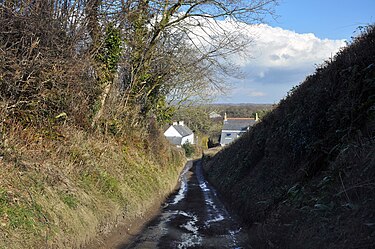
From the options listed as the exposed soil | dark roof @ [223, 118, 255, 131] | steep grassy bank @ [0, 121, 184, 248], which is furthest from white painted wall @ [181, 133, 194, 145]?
steep grassy bank @ [0, 121, 184, 248]

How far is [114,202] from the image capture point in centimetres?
1116

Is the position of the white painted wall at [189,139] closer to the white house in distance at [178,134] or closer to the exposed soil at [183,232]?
the white house in distance at [178,134]

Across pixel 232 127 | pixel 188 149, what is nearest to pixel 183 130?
pixel 188 149

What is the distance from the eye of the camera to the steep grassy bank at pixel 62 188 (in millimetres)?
6871

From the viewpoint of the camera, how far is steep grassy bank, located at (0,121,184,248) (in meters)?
6.87

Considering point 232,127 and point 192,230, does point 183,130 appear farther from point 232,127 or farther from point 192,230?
point 192,230

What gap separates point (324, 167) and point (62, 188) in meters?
5.99

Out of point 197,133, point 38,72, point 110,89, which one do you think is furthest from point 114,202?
point 197,133

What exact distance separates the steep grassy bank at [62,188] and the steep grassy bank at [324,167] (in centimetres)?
385

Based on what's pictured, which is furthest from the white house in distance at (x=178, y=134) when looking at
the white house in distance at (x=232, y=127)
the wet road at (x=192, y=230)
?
the wet road at (x=192, y=230)

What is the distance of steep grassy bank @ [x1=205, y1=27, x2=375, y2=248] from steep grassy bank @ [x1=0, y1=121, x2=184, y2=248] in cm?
385

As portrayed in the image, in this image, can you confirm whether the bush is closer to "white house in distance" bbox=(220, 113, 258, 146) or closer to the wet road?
"white house in distance" bbox=(220, 113, 258, 146)

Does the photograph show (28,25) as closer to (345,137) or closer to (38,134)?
(38,134)

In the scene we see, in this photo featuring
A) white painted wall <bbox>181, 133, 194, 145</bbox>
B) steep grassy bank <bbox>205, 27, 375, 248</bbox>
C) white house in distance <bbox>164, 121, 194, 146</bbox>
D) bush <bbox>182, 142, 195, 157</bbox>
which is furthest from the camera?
white painted wall <bbox>181, 133, 194, 145</bbox>
